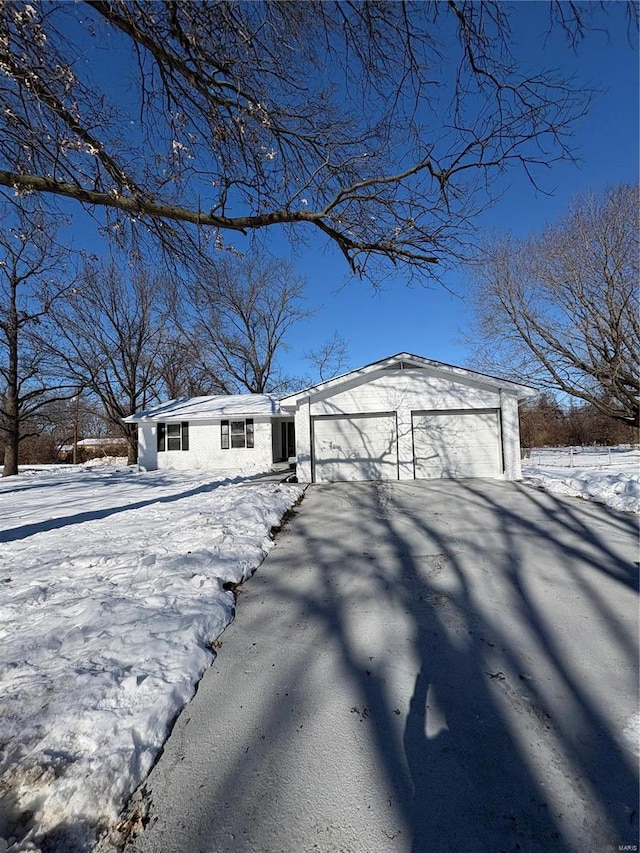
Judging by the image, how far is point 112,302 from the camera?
69.3 ft

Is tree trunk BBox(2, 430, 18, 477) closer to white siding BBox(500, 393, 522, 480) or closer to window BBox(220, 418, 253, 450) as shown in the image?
window BBox(220, 418, 253, 450)

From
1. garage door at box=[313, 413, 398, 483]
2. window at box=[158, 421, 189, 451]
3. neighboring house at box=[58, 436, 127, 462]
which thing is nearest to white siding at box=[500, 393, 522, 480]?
garage door at box=[313, 413, 398, 483]

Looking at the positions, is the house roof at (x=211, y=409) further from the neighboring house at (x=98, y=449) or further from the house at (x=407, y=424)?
the neighboring house at (x=98, y=449)

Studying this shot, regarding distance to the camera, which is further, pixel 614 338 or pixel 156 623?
pixel 614 338

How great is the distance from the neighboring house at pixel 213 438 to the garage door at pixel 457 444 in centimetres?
676

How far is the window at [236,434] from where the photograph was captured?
1662 centimetres

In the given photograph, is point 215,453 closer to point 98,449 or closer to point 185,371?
point 185,371

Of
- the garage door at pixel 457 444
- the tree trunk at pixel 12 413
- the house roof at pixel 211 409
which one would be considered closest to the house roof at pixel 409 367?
the garage door at pixel 457 444

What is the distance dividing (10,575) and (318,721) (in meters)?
4.13

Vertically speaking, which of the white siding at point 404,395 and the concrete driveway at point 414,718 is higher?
the white siding at point 404,395

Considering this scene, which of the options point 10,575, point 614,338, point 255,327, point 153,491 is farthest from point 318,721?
point 255,327

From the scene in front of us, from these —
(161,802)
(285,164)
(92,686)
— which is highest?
(285,164)

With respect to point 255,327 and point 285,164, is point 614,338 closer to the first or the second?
point 285,164

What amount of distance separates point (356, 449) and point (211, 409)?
28.1 feet
